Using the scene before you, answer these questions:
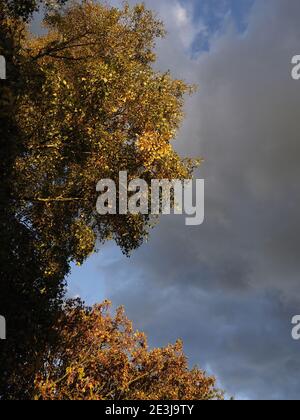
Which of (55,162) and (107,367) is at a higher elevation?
(55,162)

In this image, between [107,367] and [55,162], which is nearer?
[55,162]

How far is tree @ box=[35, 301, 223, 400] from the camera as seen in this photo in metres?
26.0

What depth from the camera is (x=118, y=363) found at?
29.6m

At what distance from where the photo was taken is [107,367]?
28984 mm

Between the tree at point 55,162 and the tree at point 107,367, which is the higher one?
the tree at point 55,162

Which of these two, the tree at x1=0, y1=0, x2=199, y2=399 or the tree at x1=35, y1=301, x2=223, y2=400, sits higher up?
the tree at x1=0, y1=0, x2=199, y2=399

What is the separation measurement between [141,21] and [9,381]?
22771 millimetres

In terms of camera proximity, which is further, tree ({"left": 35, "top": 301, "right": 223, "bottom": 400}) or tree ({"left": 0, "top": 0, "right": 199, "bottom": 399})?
tree ({"left": 35, "top": 301, "right": 223, "bottom": 400})

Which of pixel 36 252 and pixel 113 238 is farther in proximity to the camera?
pixel 113 238

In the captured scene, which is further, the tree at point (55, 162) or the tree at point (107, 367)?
the tree at point (107, 367)

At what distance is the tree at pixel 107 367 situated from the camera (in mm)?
26002
